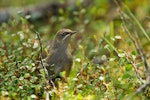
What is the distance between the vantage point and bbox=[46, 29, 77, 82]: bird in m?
7.07

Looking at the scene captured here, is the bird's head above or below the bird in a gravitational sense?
above

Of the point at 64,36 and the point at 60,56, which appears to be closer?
the point at 60,56

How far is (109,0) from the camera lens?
450 inches

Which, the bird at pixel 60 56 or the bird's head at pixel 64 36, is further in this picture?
the bird's head at pixel 64 36

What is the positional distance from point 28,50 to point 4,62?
123 centimetres

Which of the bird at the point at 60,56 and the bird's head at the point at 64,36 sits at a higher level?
the bird's head at the point at 64,36

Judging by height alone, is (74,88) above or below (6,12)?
below

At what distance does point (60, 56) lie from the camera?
7277 mm

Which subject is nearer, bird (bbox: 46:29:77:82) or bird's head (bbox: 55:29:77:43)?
bird (bbox: 46:29:77:82)

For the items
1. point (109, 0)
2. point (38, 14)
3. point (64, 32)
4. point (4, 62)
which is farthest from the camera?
point (109, 0)

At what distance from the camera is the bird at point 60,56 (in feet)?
23.2

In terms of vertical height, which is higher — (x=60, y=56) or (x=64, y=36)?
(x=64, y=36)

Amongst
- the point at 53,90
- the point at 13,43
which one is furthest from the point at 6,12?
the point at 53,90

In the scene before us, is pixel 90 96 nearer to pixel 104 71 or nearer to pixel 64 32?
pixel 104 71
